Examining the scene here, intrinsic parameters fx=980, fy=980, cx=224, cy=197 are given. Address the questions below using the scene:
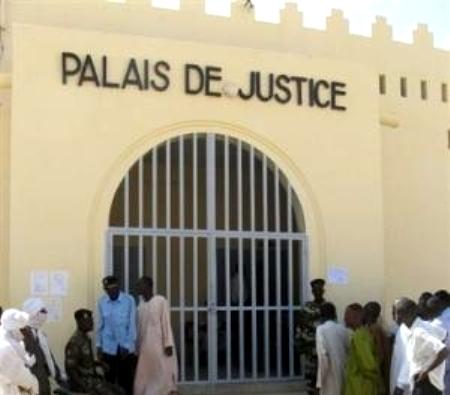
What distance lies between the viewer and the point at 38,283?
10414mm

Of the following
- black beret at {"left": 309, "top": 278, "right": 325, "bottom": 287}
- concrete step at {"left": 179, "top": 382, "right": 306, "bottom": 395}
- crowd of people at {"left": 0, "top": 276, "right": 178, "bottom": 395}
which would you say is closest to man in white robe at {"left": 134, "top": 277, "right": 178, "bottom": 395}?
crowd of people at {"left": 0, "top": 276, "right": 178, "bottom": 395}

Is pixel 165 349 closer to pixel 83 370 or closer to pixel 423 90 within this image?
pixel 83 370

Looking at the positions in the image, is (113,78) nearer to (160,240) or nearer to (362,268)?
(160,240)

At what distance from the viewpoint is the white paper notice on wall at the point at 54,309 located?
34.2ft

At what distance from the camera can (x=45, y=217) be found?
34.6ft

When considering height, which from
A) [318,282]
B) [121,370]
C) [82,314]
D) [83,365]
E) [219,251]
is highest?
[219,251]

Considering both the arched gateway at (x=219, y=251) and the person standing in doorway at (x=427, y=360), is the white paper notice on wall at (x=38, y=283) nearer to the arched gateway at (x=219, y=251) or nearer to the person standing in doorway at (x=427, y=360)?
the arched gateway at (x=219, y=251)

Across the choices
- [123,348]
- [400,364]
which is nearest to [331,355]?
Result: [400,364]

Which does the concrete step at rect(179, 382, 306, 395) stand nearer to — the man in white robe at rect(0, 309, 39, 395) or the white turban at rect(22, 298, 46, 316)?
the white turban at rect(22, 298, 46, 316)

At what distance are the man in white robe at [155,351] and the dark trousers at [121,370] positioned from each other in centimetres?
8

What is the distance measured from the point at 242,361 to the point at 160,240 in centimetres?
170

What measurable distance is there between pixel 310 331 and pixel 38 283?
307cm

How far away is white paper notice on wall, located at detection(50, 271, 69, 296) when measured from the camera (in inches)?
412

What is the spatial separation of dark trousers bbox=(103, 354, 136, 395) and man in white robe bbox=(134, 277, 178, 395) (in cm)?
8
